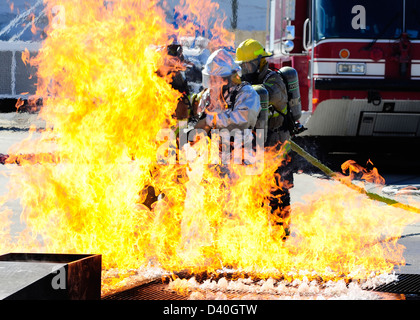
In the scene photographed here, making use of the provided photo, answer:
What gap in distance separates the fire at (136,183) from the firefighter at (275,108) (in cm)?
12

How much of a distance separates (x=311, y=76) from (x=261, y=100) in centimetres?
576

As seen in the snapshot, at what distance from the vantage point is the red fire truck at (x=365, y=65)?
11.1 meters

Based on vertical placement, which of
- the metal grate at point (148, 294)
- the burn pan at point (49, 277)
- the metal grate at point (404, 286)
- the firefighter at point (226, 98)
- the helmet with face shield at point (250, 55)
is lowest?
the metal grate at point (404, 286)

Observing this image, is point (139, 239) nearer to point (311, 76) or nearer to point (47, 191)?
point (47, 191)

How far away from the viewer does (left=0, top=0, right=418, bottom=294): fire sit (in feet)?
17.8

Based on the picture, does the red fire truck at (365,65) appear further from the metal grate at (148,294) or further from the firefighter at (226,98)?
the metal grate at (148,294)

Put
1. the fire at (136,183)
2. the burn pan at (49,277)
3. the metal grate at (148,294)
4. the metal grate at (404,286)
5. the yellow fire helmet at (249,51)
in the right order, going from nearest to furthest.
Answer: the burn pan at (49,277)
the metal grate at (148,294)
the metal grate at (404,286)
the fire at (136,183)
the yellow fire helmet at (249,51)

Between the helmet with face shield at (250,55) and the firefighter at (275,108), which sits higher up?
the helmet with face shield at (250,55)

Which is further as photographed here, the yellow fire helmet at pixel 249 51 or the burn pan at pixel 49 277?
the yellow fire helmet at pixel 249 51

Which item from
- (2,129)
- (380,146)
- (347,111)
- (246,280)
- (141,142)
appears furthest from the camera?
(2,129)

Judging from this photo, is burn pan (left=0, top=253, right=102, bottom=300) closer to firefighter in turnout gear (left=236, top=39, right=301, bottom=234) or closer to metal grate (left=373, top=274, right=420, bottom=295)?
metal grate (left=373, top=274, right=420, bottom=295)

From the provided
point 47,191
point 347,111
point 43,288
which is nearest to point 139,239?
point 47,191

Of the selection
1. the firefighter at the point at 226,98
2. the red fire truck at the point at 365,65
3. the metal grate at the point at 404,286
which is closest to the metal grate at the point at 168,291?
the metal grate at the point at 404,286
